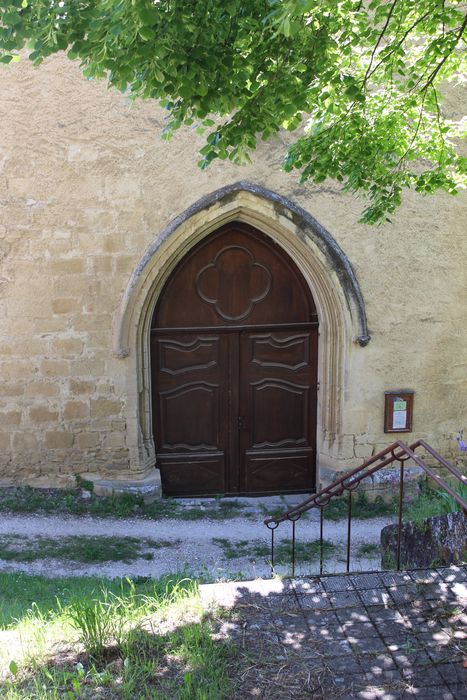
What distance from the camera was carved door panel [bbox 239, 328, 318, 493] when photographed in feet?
27.7

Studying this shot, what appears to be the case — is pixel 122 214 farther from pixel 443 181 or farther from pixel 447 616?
pixel 447 616

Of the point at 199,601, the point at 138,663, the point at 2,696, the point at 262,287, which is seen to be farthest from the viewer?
the point at 262,287

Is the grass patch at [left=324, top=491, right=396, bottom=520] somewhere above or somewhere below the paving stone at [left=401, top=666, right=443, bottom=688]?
below

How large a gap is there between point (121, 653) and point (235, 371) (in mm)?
4939

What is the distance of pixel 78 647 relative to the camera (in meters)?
3.83

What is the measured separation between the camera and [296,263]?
27.1 feet

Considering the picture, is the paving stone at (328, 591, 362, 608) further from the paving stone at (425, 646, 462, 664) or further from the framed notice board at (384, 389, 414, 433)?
the framed notice board at (384, 389, 414, 433)

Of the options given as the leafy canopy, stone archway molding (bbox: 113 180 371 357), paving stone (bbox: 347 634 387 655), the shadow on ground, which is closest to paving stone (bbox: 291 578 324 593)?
the shadow on ground

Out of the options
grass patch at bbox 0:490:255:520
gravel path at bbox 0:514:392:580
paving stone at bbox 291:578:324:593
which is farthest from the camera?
grass patch at bbox 0:490:255:520

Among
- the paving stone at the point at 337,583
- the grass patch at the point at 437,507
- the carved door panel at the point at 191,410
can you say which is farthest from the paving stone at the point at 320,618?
the carved door panel at the point at 191,410

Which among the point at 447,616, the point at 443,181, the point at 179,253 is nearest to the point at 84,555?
the point at 179,253

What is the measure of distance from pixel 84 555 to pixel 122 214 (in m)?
3.50

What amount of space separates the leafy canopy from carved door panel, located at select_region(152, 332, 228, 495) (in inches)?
125

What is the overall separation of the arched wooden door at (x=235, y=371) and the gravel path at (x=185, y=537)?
84 centimetres
